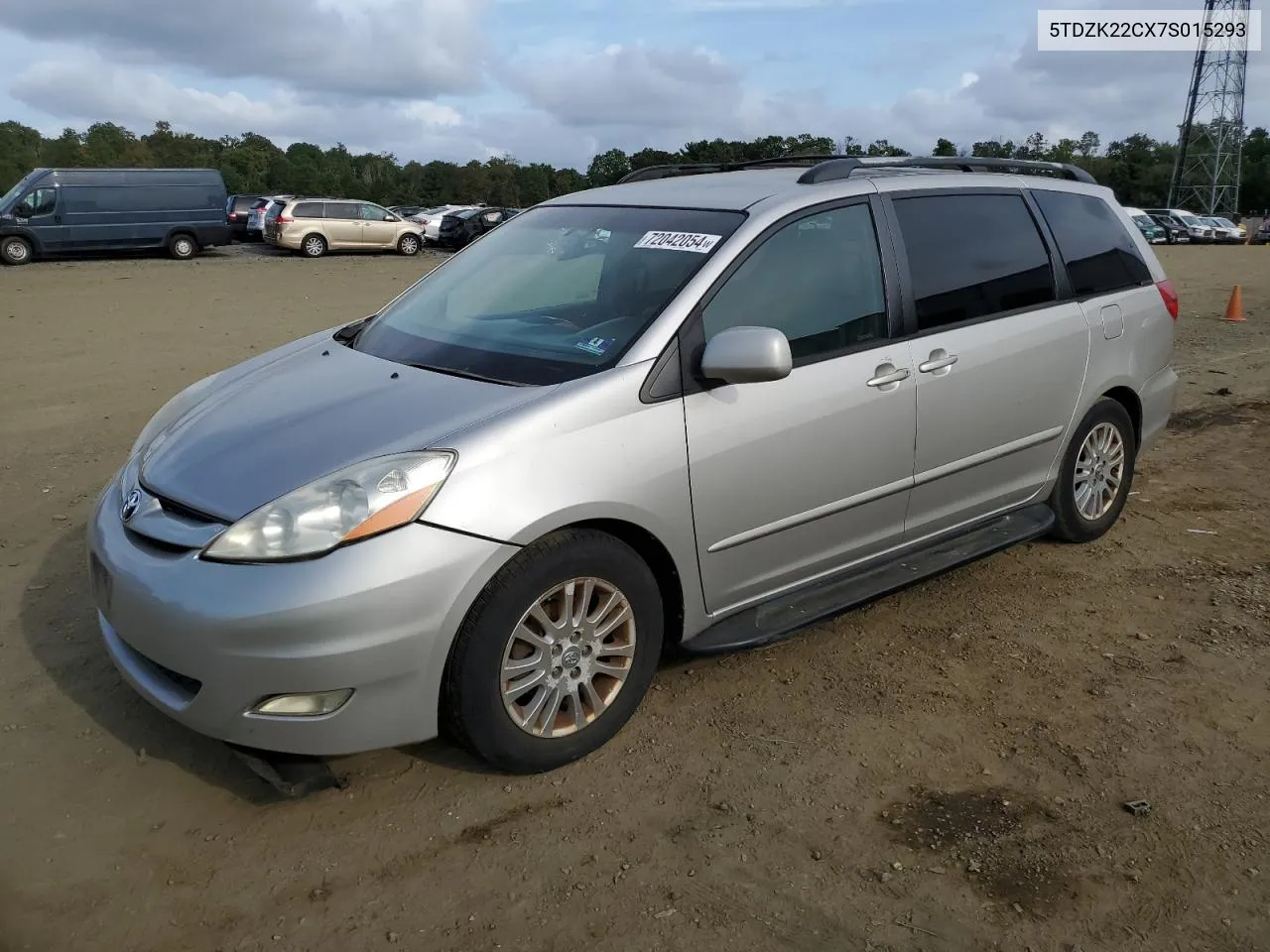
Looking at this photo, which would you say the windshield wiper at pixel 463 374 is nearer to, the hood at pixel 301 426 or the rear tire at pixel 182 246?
the hood at pixel 301 426

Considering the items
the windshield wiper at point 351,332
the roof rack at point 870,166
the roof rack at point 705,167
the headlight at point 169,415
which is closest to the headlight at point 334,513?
the headlight at point 169,415

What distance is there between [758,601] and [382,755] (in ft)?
4.49

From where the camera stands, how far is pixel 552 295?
154 inches

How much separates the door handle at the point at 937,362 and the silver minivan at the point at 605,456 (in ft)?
0.09

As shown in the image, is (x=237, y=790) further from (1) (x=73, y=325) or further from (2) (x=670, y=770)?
(1) (x=73, y=325)

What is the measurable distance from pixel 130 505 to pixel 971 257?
10.8 ft

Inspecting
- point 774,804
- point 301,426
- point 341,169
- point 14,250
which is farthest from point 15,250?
point 341,169

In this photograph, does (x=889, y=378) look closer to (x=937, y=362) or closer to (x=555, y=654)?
(x=937, y=362)

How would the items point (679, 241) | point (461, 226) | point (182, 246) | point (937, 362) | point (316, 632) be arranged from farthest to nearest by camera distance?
point (461, 226) → point (182, 246) → point (937, 362) → point (679, 241) → point (316, 632)

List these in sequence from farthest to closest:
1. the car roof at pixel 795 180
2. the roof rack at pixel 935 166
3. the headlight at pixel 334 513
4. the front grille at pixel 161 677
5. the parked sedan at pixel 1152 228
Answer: the parked sedan at pixel 1152 228
the roof rack at pixel 935 166
the car roof at pixel 795 180
the front grille at pixel 161 677
the headlight at pixel 334 513

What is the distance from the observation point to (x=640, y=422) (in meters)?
3.21

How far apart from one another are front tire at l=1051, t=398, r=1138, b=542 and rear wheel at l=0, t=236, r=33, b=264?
2339 centimetres

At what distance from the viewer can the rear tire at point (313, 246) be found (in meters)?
26.8


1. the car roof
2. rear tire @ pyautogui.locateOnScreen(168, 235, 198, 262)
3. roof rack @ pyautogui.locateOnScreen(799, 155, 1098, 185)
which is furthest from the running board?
rear tire @ pyautogui.locateOnScreen(168, 235, 198, 262)
